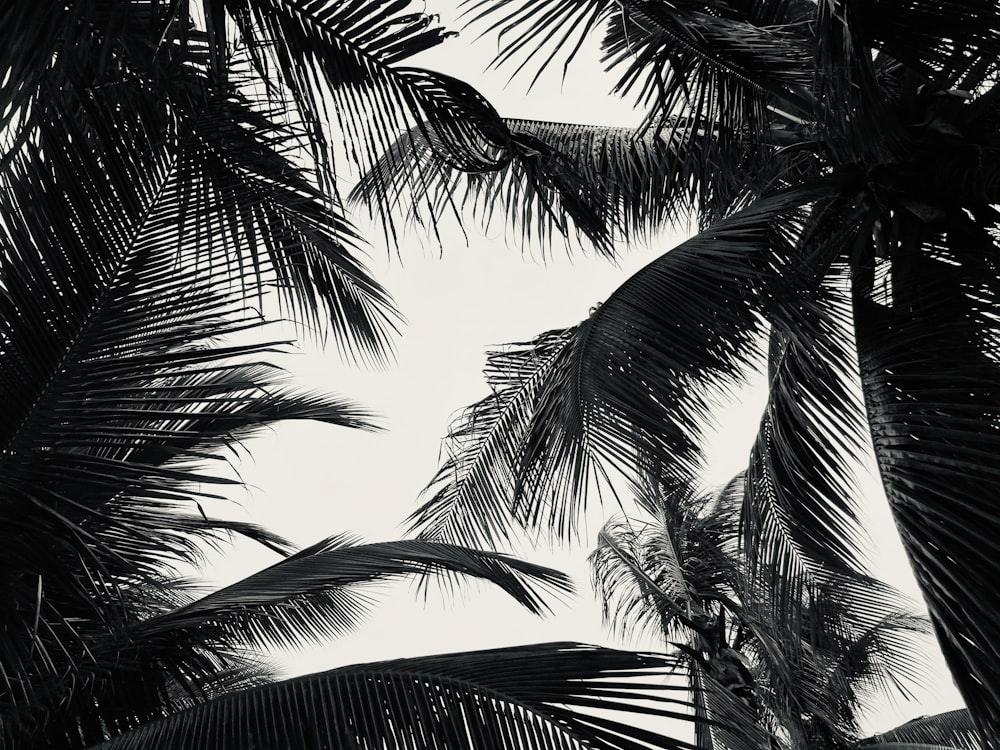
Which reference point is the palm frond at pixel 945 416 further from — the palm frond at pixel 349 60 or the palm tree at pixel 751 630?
the palm frond at pixel 349 60

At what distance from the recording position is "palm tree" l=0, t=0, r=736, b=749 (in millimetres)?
2379

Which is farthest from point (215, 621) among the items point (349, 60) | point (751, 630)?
point (751, 630)

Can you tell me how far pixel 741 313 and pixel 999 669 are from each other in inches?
65.0

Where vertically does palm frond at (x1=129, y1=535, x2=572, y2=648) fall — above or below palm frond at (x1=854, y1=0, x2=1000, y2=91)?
below

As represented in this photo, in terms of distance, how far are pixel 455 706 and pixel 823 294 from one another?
2.63 meters

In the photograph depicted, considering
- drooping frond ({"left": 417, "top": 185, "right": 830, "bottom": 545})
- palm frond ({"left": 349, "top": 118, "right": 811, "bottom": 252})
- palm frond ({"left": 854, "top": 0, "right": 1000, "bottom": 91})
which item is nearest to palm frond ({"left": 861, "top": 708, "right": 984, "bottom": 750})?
palm frond ({"left": 349, "top": 118, "right": 811, "bottom": 252})

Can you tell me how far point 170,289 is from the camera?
8.13 feet

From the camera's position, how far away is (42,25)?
2254mm

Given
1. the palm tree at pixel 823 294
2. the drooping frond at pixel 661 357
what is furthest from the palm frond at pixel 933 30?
the drooping frond at pixel 661 357

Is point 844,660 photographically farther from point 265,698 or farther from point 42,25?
point 42,25

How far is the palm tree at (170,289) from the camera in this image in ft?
7.80

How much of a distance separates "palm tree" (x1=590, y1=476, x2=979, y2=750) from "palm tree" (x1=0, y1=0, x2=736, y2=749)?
314 centimetres

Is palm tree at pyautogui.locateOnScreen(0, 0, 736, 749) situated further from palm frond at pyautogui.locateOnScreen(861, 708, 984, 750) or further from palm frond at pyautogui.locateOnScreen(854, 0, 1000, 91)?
palm frond at pyautogui.locateOnScreen(861, 708, 984, 750)

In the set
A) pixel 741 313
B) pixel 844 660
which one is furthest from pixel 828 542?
pixel 844 660
